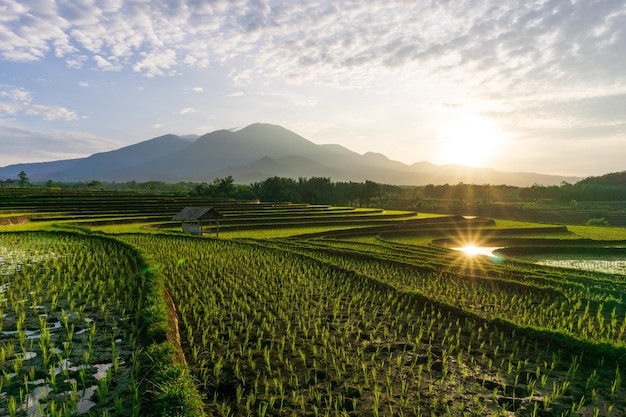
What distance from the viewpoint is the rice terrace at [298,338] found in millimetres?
5918

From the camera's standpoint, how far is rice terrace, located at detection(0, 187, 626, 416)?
5918mm

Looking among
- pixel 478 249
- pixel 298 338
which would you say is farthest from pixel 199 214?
pixel 478 249

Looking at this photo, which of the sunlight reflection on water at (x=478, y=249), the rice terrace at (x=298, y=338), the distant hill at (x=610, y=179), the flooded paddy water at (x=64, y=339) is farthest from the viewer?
the distant hill at (x=610, y=179)

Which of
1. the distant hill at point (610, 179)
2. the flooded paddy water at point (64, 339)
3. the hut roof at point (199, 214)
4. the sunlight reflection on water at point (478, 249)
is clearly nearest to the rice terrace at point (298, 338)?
the flooded paddy water at point (64, 339)

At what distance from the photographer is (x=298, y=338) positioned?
331 inches

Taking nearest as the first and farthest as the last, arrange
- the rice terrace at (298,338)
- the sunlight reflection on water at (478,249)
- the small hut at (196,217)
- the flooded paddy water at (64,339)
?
the flooded paddy water at (64,339)
the rice terrace at (298,338)
the sunlight reflection on water at (478,249)
the small hut at (196,217)

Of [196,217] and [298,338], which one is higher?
[196,217]

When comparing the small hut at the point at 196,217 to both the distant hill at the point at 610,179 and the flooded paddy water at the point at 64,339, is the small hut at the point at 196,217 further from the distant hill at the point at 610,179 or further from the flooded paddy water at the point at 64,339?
the distant hill at the point at 610,179

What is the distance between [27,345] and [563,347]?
36.0 feet

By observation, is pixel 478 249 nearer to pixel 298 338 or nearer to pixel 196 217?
pixel 196 217

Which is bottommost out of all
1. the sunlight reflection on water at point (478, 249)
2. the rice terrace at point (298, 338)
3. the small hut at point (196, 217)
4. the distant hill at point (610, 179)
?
the sunlight reflection on water at point (478, 249)

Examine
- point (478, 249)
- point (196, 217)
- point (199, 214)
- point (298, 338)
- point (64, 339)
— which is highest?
point (199, 214)

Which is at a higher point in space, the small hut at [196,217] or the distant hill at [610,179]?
the distant hill at [610,179]

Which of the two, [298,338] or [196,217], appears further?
[196,217]
